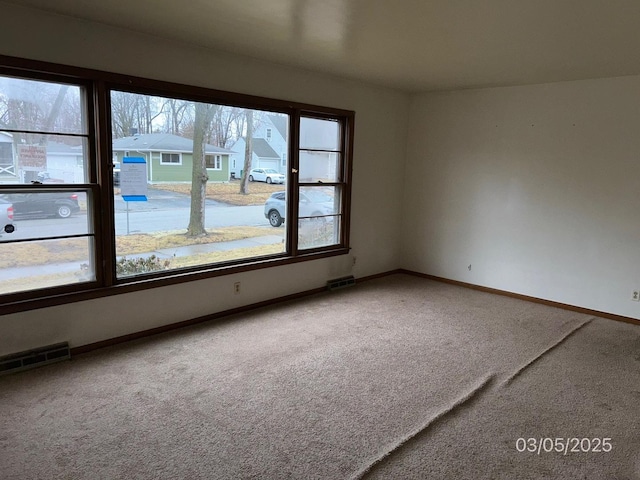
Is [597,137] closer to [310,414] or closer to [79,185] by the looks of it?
[310,414]

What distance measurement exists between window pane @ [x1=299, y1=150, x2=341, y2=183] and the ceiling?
0.98 meters

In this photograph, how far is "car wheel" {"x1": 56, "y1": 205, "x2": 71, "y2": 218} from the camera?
10.8ft

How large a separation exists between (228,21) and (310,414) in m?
2.62

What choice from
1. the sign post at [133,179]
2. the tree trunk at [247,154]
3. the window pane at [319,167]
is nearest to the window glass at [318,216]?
the window pane at [319,167]

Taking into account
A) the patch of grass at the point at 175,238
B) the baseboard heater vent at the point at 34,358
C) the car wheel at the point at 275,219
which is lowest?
the baseboard heater vent at the point at 34,358

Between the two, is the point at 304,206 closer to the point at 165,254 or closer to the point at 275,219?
the point at 275,219

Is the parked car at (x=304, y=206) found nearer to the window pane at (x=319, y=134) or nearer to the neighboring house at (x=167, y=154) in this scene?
the window pane at (x=319, y=134)

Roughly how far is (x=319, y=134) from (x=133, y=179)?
219 cm

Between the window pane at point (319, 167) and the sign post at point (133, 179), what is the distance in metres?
1.76

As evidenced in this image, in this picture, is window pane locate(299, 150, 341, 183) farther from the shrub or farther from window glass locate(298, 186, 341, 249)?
the shrub

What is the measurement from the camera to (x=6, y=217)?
9.99 feet

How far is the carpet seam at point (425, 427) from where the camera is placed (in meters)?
2.22

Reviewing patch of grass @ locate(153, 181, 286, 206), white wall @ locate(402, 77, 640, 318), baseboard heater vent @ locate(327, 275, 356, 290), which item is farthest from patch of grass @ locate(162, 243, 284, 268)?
white wall @ locate(402, 77, 640, 318)

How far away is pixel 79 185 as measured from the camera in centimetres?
331
